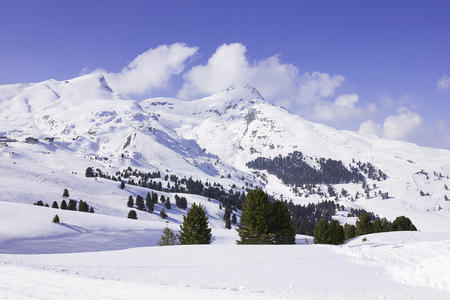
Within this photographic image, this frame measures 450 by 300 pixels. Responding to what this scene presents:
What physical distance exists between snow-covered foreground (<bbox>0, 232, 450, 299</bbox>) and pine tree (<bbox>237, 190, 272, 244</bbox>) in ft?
41.3

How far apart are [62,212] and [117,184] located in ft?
321

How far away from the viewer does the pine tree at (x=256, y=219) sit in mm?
44031

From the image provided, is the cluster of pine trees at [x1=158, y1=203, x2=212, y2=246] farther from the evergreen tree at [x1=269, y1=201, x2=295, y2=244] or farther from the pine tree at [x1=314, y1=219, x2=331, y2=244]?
the pine tree at [x1=314, y1=219, x2=331, y2=244]

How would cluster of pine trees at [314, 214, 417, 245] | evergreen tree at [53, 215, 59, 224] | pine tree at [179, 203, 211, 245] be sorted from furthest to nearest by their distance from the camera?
cluster of pine trees at [314, 214, 417, 245] → evergreen tree at [53, 215, 59, 224] → pine tree at [179, 203, 211, 245]

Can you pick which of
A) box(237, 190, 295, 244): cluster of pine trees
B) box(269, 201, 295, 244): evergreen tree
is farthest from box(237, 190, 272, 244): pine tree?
box(269, 201, 295, 244): evergreen tree

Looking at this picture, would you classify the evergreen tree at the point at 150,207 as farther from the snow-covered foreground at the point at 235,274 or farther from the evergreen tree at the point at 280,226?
the snow-covered foreground at the point at 235,274

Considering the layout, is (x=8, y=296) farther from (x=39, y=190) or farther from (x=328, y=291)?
(x=39, y=190)

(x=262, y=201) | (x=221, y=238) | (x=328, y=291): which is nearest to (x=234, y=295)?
(x=328, y=291)

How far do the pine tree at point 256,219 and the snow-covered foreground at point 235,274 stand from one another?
12.6 m

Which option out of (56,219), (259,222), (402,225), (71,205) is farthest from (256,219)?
(71,205)

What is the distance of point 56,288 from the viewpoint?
46.0 ft

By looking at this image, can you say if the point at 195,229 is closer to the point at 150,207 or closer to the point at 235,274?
the point at 235,274

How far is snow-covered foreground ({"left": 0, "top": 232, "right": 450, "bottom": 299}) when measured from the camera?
1471 centimetres

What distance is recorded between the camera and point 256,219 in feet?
146
